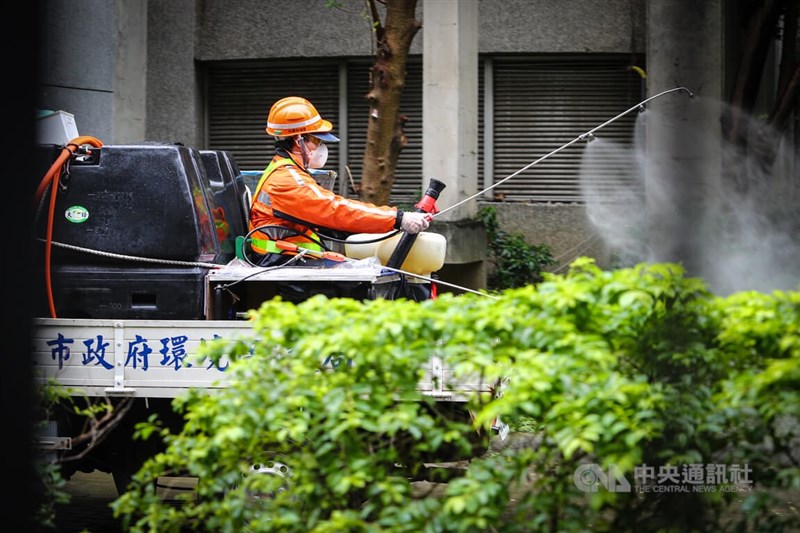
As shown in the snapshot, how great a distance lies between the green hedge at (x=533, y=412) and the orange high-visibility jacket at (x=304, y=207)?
216cm

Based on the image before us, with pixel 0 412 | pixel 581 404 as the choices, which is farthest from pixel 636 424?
pixel 0 412

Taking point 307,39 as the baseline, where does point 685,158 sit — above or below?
below

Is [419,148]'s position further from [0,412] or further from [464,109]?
[0,412]

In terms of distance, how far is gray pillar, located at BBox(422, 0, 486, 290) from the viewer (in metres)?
11.4

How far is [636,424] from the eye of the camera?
3355 mm

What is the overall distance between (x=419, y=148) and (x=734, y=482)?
10.3m

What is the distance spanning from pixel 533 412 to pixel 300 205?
3.06 metres

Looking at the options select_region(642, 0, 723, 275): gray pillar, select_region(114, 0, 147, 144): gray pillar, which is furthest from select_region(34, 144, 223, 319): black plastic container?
select_region(114, 0, 147, 144): gray pillar

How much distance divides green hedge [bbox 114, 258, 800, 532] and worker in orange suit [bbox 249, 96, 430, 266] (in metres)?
2.18

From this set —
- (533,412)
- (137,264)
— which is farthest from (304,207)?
(533,412)

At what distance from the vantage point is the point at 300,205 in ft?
20.4

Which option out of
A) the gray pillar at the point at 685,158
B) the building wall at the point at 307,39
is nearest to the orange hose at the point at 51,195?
the gray pillar at the point at 685,158

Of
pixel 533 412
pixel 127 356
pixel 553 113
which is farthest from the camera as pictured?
pixel 553 113

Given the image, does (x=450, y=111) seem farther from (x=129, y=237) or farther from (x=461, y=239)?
(x=129, y=237)
